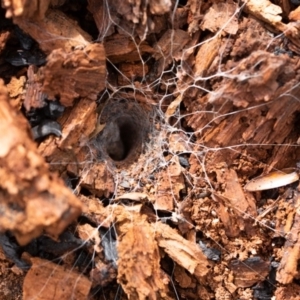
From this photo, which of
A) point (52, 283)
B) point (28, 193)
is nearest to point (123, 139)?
point (52, 283)

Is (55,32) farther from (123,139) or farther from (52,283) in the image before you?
(52,283)

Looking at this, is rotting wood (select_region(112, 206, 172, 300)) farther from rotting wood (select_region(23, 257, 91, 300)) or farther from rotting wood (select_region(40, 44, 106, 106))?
rotting wood (select_region(40, 44, 106, 106))

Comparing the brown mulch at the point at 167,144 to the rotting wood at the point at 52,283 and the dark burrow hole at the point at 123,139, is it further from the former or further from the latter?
the dark burrow hole at the point at 123,139

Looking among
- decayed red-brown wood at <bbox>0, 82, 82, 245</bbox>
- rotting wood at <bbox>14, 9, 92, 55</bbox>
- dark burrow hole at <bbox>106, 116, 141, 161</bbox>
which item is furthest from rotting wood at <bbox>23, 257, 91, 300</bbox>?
rotting wood at <bbox>14, 9, 92, 55</bbox>

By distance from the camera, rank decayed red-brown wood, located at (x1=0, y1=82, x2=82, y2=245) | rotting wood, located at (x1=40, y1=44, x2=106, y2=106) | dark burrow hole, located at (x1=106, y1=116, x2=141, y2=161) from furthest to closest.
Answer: dark burrow hole, located at (x1=106, y1=116, x2=141, y2=161)
rotting wood, located at (x1=40, y1=44, x2=106, y2=106)
decayed red-brown wood, located at (x1=0, y1=82, x2=82, y2=245)

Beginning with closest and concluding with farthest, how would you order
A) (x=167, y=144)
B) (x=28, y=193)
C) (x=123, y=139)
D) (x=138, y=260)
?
(x=28, y=193) → (x=138, y=260) → (x=167, y=144) → (x=123, y=139)
